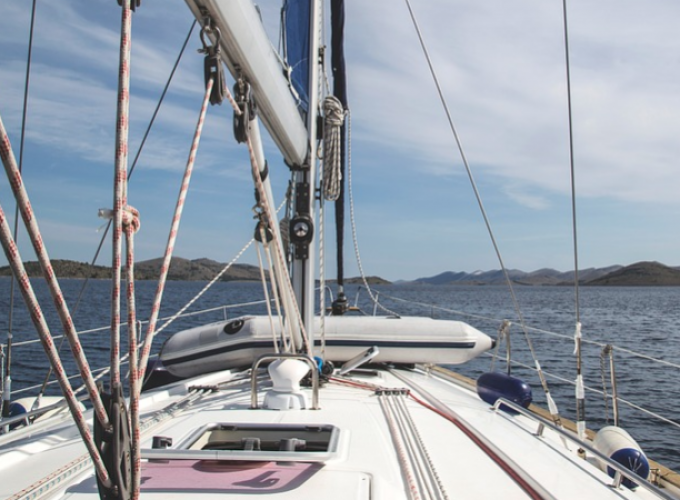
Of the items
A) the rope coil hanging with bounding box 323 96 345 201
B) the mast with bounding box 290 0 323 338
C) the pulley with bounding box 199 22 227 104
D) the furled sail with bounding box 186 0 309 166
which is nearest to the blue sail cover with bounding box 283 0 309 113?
the mast with bounding box 290 0 323 338

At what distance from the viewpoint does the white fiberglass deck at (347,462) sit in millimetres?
1839

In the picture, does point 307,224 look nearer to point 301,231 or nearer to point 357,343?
point 301,231

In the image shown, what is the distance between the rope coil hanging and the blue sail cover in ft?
0.75

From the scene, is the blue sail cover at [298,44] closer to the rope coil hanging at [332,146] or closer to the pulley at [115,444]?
the rope coil hanging at [332,146]

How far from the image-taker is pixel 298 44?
13.4ft

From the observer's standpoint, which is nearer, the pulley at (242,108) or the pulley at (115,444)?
the pulley at (115,444)

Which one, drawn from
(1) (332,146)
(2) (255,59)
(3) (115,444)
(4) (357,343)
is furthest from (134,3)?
(4) (357,343)

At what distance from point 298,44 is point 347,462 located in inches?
120

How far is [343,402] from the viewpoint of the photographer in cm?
323

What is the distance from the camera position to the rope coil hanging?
3980 mm

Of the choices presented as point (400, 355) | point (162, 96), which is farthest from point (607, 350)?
point (162, 96)

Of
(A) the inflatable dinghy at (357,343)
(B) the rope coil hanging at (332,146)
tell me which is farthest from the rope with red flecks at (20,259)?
(A) the inflatable dinghy at (357,343)

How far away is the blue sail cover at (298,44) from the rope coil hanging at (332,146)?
0.23 meters

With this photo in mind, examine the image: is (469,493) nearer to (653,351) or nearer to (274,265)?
(274,265)
